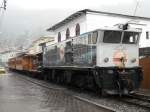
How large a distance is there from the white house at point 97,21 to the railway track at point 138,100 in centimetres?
2184

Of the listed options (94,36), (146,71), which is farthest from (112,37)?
(146,71)

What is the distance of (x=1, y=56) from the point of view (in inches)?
6038

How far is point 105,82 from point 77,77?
4392 mm

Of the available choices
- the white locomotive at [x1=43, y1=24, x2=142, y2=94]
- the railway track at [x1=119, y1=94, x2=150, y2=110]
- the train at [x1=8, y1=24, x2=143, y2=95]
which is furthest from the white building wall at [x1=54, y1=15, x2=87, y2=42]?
the railway track at [x1=119, y1=94, x2=150, y2=110]

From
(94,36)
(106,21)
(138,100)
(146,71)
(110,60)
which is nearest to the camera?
(138,100)

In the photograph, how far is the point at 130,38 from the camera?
61.8ft

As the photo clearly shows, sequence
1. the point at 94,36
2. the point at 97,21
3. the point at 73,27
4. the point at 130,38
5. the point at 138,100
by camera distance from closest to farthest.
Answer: the point at 138,100
the point at 94,36
the point at 130,38
the point at 97,21
the point at 73,27

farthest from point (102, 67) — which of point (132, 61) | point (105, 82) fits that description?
point (132, 61)

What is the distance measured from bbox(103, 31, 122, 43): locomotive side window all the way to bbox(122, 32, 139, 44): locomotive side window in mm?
356

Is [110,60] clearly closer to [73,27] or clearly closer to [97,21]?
[97,21]

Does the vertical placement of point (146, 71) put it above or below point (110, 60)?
below

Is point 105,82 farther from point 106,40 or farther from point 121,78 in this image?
point 106,40

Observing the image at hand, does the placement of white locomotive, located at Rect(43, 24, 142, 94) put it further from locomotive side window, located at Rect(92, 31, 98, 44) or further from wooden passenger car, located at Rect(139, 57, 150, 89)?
wooden passenger car, located at Rect(139, 57, 150, 89)

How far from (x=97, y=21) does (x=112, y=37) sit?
2379 cm
